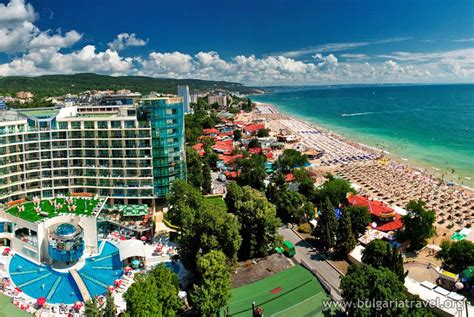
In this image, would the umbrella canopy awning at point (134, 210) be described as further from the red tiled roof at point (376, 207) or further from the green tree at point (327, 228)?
the red tiled roof at point (376, 207)

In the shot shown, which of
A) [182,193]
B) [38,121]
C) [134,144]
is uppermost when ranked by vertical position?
[38,121]

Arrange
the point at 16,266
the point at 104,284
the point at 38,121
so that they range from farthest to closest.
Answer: the point at 38,121, the point at 16,266, the point at 104,284

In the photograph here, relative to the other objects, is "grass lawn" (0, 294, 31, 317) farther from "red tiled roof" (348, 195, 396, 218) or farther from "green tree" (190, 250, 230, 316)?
"red tiled roof" (348, 195, 396, 218)

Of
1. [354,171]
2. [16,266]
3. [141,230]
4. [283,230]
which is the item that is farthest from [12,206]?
[354,171]

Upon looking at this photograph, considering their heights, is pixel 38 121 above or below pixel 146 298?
above

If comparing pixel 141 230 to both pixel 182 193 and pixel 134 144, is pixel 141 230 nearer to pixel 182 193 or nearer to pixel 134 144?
pixel 182 193

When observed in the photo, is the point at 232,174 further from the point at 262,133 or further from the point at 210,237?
the point at 262,133

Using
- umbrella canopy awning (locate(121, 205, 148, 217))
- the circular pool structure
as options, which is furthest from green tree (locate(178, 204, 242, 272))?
umbrella canopy awning (locate(121, 205, 148, 217))
